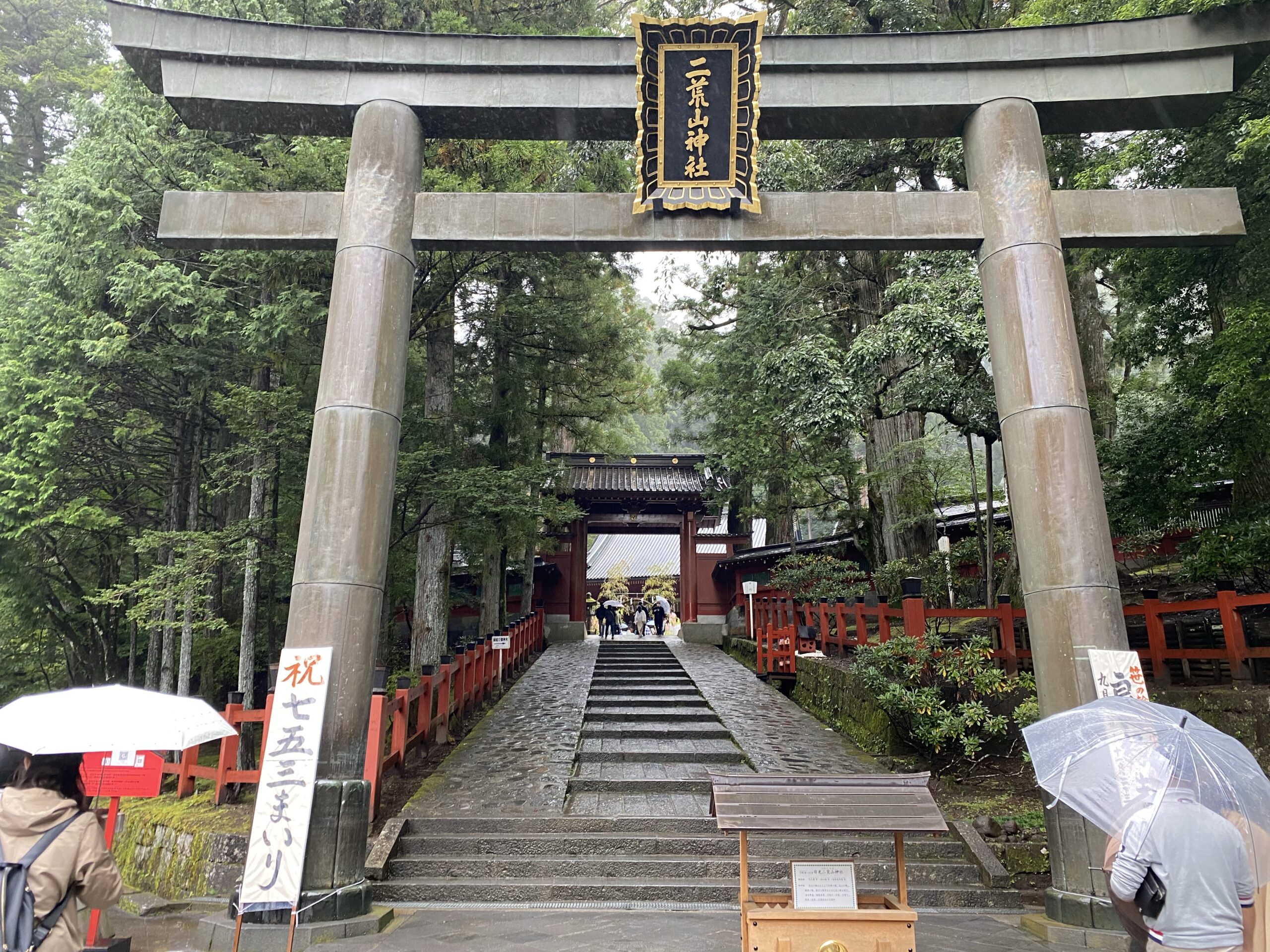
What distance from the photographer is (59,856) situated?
2777 millimetres

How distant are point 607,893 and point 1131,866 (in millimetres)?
4040

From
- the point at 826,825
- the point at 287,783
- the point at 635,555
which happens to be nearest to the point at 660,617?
the point at 635,555

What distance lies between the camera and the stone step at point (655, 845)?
20.0ft

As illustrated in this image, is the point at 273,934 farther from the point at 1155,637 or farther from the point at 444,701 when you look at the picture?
the point at 1155,637

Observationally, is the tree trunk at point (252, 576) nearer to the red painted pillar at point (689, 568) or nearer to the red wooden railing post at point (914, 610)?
the red wooden railing post at point (914, 610)

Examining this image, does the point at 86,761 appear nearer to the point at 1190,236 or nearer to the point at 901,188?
the point at 1190,236

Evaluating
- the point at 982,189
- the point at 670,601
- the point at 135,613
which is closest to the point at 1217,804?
the point at 982,189

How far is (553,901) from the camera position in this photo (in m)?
5.61

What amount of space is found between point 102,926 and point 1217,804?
19.6 feet

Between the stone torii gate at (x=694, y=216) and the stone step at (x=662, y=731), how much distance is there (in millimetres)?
4793

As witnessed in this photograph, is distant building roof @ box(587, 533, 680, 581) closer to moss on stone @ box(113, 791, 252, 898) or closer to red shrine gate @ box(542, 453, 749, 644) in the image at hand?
red shrine gate @ box(542, 453, 749, 644)

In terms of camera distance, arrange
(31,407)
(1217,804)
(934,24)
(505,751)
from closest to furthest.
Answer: (1217,804), (505,751), (31,407), (934,24)

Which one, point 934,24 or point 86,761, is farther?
point 934,24

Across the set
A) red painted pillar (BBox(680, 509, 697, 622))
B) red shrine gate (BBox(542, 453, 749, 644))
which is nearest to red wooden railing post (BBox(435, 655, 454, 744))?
red shrine gate (BBox(542, 453, 749, 644))
